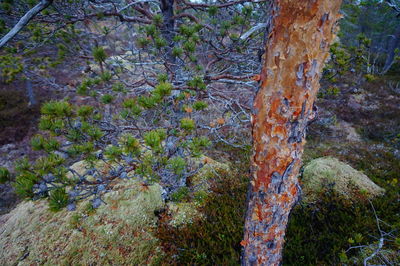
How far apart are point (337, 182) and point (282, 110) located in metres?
3.62

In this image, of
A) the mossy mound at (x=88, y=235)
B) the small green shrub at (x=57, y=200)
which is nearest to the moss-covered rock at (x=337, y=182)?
the mossy mound at (x=88, y=235)

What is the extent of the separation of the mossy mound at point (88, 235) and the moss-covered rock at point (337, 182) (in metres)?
2.95

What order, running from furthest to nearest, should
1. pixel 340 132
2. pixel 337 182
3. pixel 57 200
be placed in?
pixel 340 132
pixel 337 182
pixel 57 200

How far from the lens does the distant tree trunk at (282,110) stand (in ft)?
3.62

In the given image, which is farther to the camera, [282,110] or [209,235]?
[209,235]

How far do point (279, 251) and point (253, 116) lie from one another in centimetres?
136

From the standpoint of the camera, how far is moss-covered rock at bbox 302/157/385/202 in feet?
12.4

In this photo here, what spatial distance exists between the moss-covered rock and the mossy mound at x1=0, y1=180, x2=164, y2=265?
295 cm

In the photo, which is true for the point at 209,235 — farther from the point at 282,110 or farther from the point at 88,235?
the point at 282,110

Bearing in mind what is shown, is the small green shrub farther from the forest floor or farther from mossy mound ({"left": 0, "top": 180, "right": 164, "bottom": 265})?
the forest floor

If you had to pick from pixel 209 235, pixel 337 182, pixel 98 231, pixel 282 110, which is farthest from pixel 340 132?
pixel 98 231

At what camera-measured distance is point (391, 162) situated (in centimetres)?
501

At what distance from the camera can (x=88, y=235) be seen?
10.1ft

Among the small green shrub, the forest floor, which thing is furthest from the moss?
the small green shrub
